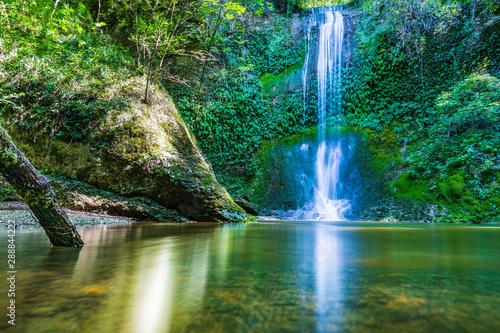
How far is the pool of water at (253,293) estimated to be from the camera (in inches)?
35.4

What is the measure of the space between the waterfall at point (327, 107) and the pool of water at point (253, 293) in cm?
Result: 917

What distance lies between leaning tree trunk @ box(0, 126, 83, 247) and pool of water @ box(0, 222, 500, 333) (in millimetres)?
271

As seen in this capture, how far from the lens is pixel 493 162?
29.2 feet

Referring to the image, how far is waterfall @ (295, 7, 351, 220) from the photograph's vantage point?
37.2 ft

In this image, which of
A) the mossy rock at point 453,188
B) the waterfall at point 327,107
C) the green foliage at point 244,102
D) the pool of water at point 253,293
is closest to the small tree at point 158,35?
the green foliage at point 244,102

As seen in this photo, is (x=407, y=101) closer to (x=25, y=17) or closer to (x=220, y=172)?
(x=220, y=172)

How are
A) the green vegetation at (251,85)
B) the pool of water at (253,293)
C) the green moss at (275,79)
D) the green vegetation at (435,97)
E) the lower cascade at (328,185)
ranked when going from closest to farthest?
the pool of water at (253,293)
the green vegetation at (251,85)
the green vegetation at (435,97)
the lower cascade at (328,185)
the green moss at (275,79)

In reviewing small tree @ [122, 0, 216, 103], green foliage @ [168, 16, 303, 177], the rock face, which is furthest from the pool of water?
green foliage @ [168, 16, 303, 177]

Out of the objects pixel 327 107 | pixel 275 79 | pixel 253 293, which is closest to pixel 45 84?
pixel 253 293

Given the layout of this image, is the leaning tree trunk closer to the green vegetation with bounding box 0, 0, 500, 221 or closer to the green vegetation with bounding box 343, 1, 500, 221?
the green vegetation with bounding box 0, 0, 500, 221

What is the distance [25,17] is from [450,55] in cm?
1663

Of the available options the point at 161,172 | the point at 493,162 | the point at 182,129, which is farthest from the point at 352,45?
the point at 161,172

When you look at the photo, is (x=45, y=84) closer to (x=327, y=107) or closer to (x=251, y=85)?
(x=251, y=85)

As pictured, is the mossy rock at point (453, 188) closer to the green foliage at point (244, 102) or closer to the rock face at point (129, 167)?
the green foliage at point (244, 102)
